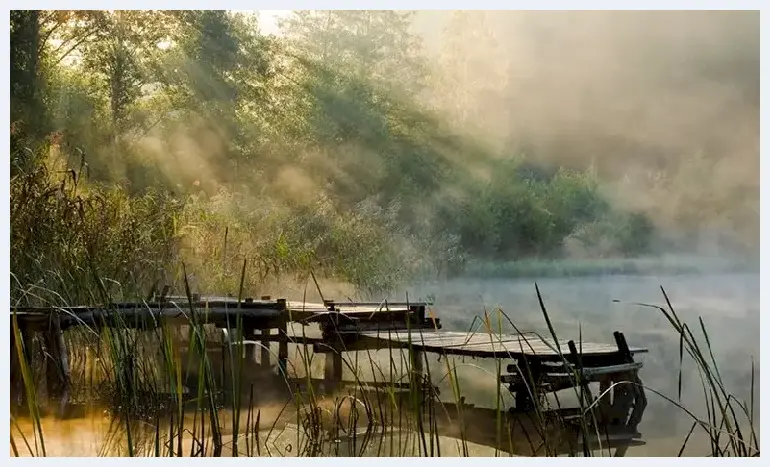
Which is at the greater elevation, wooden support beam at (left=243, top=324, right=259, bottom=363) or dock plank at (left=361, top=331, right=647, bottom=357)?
dock plank at (left=361, top=331, right=647, bottom=357)

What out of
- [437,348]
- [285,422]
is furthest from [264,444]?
[437,348]

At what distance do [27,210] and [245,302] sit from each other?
1075 millimetres

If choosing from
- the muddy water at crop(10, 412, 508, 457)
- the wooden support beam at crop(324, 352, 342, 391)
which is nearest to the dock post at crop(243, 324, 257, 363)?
the wooden support beam at crop(324, 352, 342, 391)

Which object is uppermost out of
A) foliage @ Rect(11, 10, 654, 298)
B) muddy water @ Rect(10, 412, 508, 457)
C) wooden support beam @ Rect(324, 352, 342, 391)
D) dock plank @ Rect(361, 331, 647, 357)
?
foliage @ Rect(11, 10, 654, 298)

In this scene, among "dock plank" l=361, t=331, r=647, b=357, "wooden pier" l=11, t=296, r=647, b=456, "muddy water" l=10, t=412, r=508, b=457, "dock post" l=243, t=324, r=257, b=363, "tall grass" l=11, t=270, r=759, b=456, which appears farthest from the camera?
"dock post" l=243, t=324, r=257, b=363

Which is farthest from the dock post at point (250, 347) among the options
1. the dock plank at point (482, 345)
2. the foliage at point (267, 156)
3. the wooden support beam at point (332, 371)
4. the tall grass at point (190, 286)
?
the dock plank at point (482, 345)

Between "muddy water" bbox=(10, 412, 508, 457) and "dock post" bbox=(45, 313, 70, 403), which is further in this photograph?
"dock post" bbox=(45, 313, 70, 403)

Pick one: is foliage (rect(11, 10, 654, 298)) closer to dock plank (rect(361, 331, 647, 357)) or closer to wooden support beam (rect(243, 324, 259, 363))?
dock plank (rect(361, 331, 647, 357))

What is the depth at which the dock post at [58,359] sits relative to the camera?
3902mm

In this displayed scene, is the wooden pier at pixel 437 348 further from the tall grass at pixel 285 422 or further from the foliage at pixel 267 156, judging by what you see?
the foliage at pixel 267 156

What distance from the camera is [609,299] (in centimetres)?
466

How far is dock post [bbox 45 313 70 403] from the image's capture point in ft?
12.8
